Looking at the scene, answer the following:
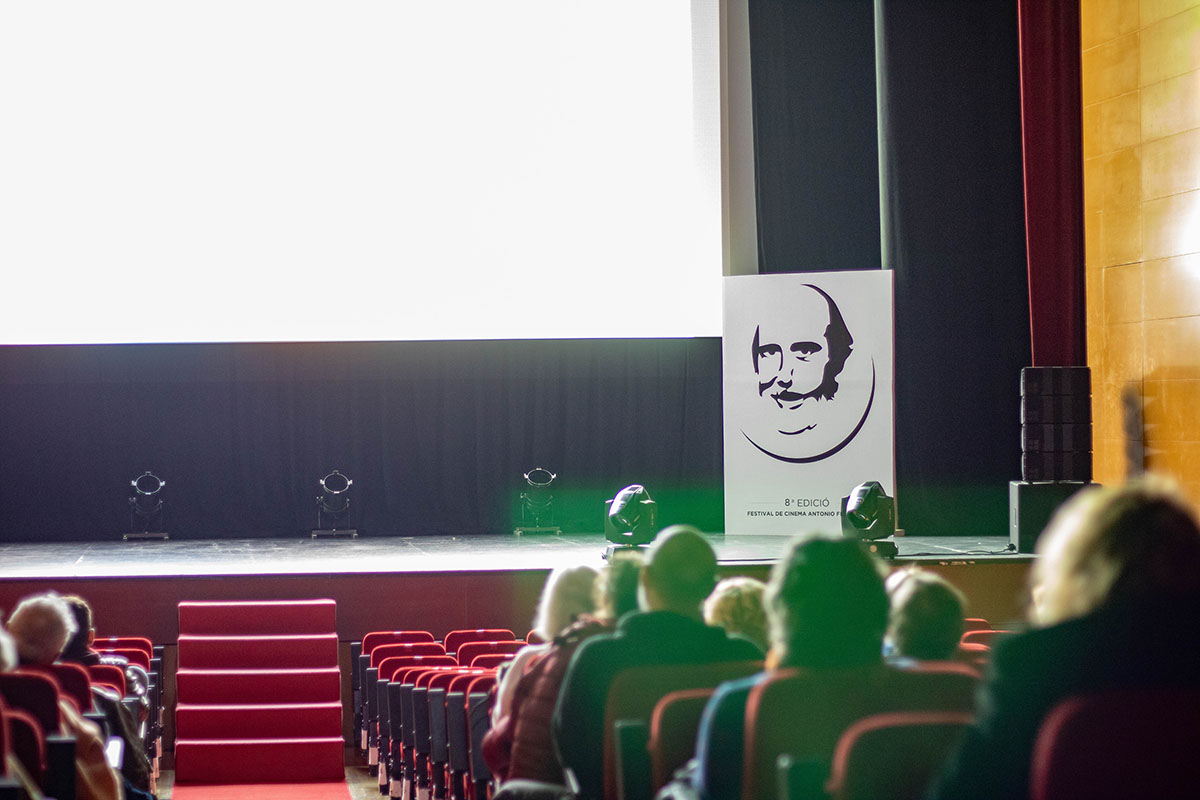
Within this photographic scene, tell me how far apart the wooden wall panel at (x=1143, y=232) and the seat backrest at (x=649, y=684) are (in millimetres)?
6828

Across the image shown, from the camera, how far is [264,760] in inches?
255

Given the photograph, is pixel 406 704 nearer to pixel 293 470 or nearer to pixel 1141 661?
pixel 1141 661

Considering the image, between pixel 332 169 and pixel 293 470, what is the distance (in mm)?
2612

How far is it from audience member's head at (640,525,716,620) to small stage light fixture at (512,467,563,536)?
8364 mm

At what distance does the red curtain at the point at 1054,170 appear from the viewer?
30.7 feet

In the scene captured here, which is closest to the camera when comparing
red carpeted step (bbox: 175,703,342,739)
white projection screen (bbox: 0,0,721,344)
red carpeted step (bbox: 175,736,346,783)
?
red carpeted step (bbox: 175,736,346,783)

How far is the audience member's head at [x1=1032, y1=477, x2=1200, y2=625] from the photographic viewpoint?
1585 mm

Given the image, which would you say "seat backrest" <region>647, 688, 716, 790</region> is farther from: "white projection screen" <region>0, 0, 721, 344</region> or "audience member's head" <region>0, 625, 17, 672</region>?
"white projection screen" <region>0, 0, 721, 344</region>

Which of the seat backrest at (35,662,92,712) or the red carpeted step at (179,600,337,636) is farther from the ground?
the seat backrest at (35,662,92,712)

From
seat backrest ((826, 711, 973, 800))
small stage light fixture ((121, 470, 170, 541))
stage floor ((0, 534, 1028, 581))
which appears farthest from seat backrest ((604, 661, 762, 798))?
small stage light fixture ((121, 470, 170, 541))

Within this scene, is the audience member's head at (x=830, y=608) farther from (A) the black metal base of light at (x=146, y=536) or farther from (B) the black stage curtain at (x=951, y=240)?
(A) the black metal base of light at (x=146, y=536)

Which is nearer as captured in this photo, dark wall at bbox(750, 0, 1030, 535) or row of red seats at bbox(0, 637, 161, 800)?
row of red seats at bbox(0, 637, 161, 800)

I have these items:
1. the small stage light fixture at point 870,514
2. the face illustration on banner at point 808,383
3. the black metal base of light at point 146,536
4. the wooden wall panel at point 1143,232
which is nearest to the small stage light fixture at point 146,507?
the black metal base of light at point 146,536

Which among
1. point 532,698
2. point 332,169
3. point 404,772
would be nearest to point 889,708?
point 532,698
